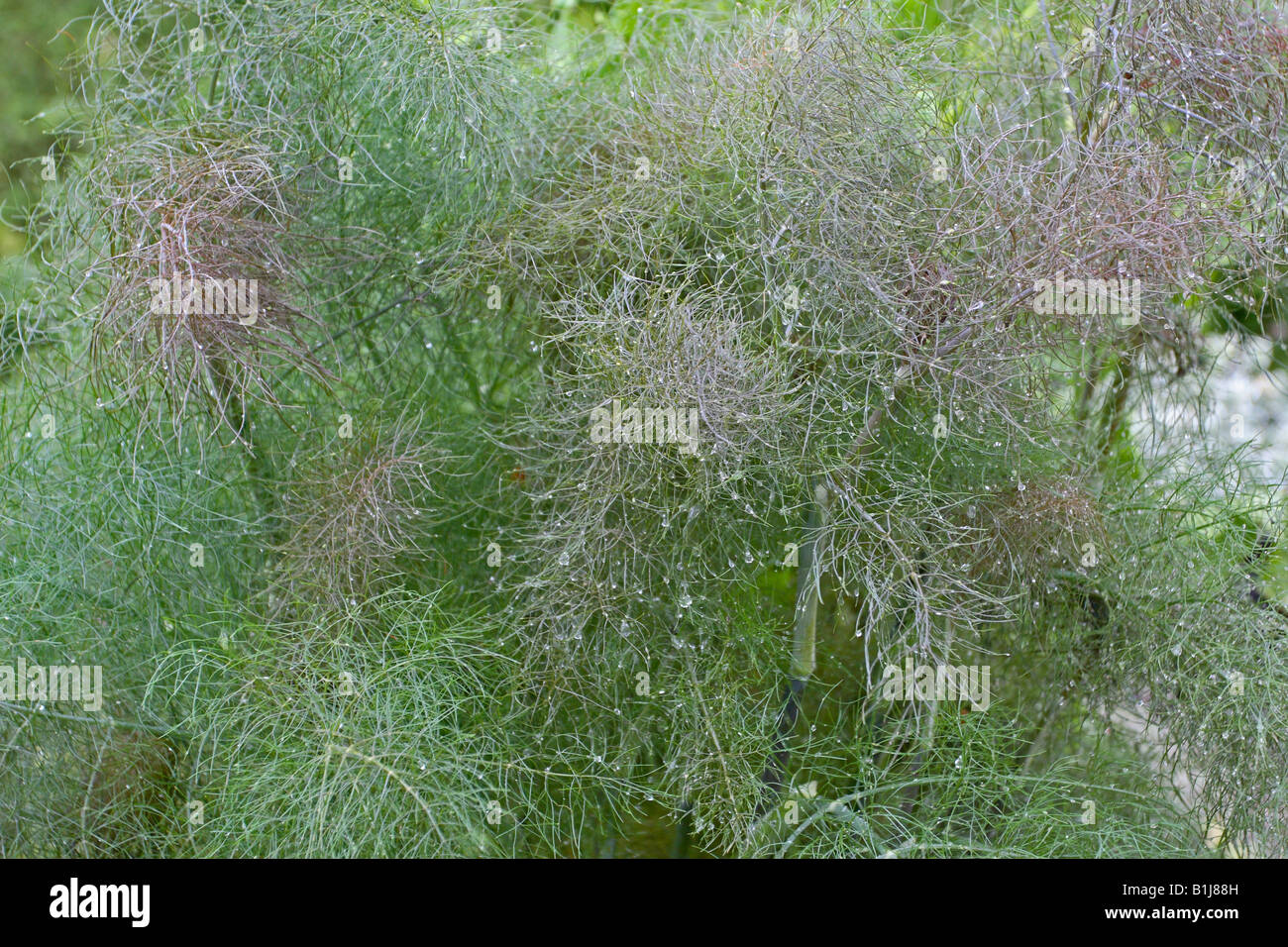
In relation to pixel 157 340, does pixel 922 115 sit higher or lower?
higher

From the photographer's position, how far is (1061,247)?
1739mm

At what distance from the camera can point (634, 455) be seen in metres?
1.78

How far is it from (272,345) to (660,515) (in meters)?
0.73

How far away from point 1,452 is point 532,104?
4.49 feet

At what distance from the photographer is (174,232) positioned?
1.77 metres

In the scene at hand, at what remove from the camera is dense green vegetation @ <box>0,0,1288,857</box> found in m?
1.78

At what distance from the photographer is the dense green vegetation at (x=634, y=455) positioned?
→ 1.78 meters

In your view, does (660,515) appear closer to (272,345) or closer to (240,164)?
(272,345)
